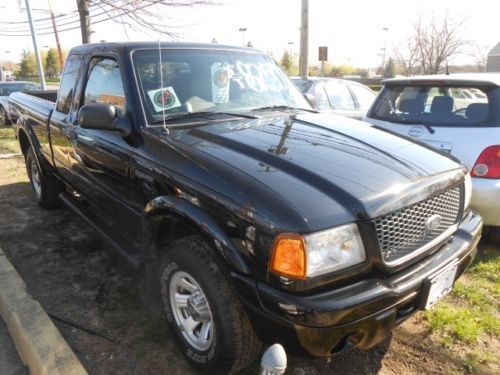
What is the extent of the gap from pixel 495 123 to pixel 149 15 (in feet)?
30.2

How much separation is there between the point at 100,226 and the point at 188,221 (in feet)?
5.10

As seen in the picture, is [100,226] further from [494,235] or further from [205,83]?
[494,235]

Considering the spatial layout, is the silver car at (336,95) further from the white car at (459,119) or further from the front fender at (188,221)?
the front fender at (188,221)

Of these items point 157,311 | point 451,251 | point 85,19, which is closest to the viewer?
point 451,251

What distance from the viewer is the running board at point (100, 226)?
2958mm

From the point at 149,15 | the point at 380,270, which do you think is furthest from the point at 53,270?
the point at 149,15

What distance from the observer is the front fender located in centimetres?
200

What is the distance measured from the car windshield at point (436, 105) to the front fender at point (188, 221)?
120 inches

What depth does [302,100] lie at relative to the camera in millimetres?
3770

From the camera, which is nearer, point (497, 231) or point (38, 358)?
point (38, 358)

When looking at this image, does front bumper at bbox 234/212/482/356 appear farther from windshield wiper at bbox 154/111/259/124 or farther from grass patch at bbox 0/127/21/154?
grass patch at bbox 0/127/21/154

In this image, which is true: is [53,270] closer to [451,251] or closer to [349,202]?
[349,202]

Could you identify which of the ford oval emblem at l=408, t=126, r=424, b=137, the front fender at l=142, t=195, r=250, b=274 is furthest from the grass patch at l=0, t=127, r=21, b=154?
the ford oval emblem at l=408, t=126, r=424, b=137

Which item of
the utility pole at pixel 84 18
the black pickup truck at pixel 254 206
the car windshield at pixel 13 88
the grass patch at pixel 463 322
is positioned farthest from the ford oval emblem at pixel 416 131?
the car windshield at pixel 13 88
